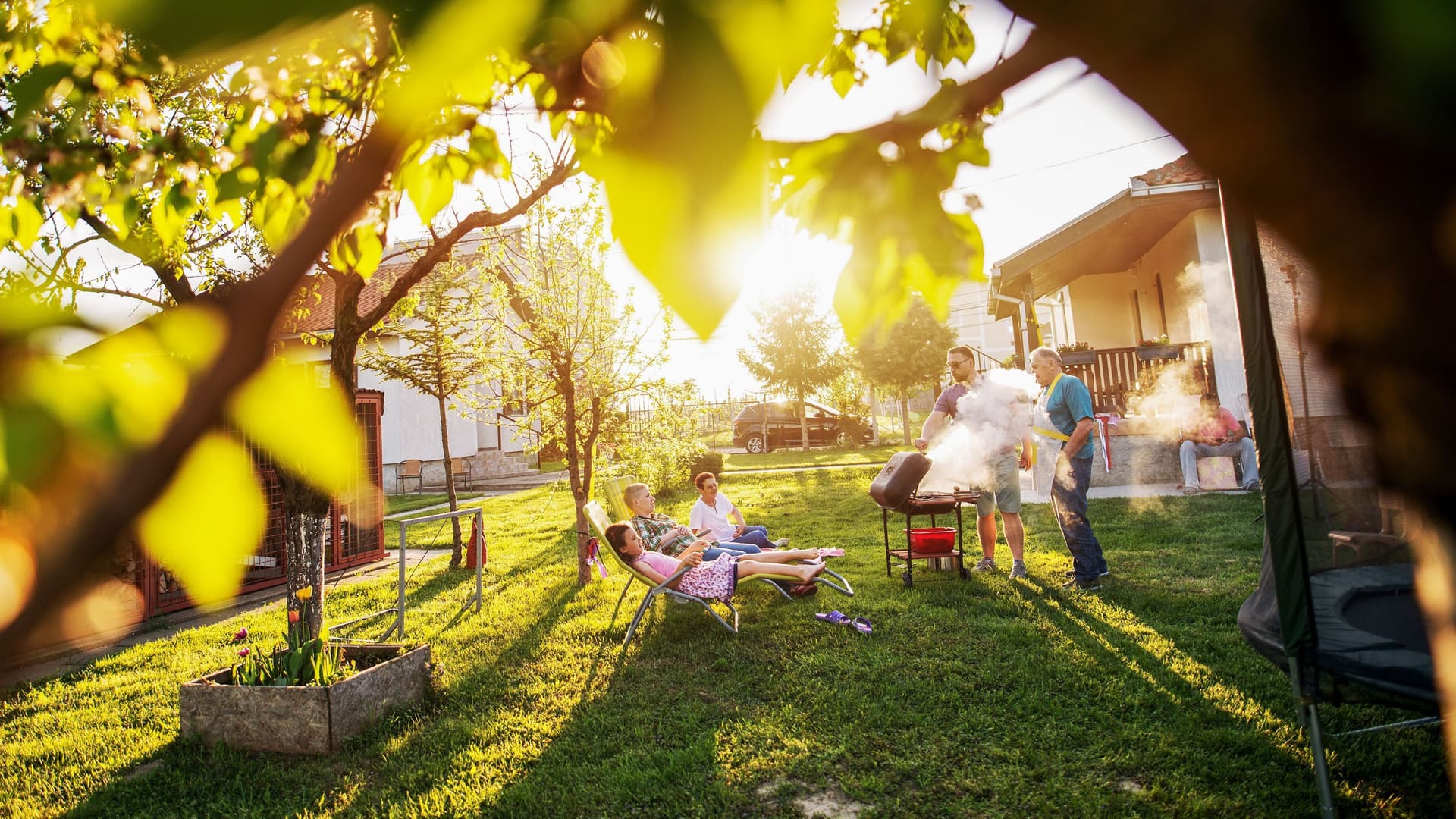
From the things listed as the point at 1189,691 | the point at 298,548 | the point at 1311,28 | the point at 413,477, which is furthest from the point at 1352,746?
the point at 413,477

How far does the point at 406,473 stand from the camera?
635 inches

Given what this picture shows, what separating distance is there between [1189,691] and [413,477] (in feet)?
50.6

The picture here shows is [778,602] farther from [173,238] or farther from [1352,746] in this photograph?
[173,238]

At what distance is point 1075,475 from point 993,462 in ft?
2.23

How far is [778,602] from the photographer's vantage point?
588 centimetres

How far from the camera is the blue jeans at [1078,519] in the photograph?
5.48 metres

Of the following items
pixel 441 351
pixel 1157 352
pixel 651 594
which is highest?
pixel 441 351

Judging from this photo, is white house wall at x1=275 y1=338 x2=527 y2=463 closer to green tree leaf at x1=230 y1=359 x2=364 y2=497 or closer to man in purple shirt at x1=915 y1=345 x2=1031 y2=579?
man in purple shirt at x1=915 y1=345 x2=1031 y2=579

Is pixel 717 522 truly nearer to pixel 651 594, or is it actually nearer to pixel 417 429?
pixel 651 594

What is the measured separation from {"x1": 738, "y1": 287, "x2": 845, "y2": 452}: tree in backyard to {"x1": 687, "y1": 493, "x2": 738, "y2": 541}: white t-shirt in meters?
15.1

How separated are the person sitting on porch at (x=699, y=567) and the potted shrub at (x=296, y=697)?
1.80 metres

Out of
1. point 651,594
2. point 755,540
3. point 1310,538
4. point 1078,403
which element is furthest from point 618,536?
point 1310,538

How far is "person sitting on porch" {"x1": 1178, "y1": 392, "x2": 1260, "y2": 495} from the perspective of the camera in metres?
9.24

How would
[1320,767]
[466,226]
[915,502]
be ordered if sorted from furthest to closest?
1. [915,502]
2. [1320,767]
3. [466,226]
